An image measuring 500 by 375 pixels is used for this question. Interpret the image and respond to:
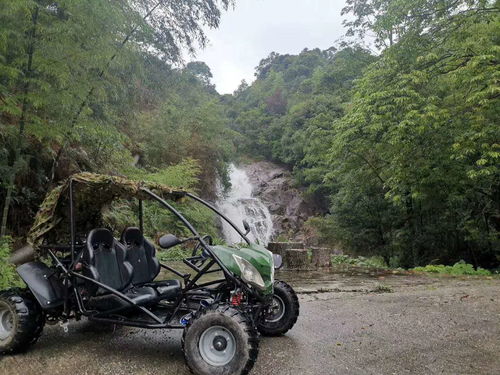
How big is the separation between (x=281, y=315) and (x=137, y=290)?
145 cm

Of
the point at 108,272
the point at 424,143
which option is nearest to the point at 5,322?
the point at 108,272

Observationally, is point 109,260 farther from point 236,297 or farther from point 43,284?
point 236,297

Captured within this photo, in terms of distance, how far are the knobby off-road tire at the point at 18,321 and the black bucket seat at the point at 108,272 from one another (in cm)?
50

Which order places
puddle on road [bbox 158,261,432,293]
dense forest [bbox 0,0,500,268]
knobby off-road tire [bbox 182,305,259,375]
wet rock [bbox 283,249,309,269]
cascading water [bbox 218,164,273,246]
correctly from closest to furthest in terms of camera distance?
knobby off-road tire [bbox 182,305,259,375], dense forest [bbox 0,0,500,268], puddle on road [bbox 158,261,432,293], wet rock [bbox 283,249,309,269], cascading water [bbox 218,164,273,246]

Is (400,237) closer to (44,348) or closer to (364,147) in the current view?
(364,147)

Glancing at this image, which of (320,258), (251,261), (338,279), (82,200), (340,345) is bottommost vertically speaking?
(340,345)

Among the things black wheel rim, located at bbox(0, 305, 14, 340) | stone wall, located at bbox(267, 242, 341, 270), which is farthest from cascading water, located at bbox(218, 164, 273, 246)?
black wheel rim, located at bbox(0, 305, 14, 340)

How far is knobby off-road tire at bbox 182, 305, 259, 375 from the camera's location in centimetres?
280

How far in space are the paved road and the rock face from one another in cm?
1671

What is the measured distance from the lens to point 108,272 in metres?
3.87

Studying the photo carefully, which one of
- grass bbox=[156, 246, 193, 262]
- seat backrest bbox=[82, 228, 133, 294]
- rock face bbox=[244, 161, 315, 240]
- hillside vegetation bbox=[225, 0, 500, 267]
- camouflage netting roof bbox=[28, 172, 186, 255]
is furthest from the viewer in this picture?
rock face bbox=[244, 161, 315, 240]

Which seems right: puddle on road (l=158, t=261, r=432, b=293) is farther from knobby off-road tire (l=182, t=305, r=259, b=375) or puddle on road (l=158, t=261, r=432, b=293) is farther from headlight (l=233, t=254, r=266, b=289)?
knobby off-road tire (l=182, t=305, r=259, b=375)

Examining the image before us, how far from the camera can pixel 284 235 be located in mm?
22297

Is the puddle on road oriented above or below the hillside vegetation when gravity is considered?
below
